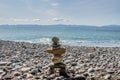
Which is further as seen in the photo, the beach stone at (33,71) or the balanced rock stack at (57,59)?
the beach stone at (33,71)

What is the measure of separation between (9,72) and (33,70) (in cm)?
95

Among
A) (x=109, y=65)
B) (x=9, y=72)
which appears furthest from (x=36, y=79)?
(x=109, y=65)

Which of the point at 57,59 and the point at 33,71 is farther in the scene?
the point at 33,71

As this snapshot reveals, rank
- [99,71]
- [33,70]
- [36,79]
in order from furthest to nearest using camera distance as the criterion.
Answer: [99,71]
[33,70]
[36,79]

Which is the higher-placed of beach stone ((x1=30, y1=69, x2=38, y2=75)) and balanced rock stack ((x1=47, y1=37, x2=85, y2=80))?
balanced rock stack ((x1=47, y1=37, x2=85, y2=80))

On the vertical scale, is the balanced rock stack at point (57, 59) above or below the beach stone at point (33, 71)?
above

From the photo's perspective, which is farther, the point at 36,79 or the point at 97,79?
the point at 97,79

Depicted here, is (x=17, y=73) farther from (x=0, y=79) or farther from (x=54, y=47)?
(x=54, y=47)

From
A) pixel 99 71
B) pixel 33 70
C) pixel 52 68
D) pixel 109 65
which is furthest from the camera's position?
pixel 109 65

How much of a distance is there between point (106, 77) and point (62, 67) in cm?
163

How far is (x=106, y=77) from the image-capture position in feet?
33.7

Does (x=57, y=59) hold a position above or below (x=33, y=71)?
above

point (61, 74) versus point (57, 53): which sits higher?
point (57, 53)

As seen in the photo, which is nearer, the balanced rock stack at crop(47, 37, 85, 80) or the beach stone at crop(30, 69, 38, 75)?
the balanced rock stack at crop(47, 37, 85, 80)
